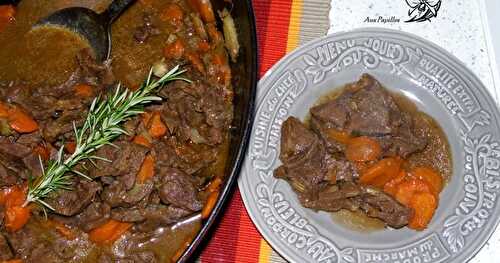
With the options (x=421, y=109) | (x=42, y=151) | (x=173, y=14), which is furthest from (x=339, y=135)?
(x=42, y=151)

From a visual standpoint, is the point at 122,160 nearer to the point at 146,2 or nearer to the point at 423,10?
the point at 146,2

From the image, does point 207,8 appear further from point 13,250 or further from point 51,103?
point 13,250

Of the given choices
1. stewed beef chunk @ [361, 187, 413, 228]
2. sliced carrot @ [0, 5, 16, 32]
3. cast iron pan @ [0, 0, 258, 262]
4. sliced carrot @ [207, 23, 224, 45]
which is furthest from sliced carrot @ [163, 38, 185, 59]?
stewed beef chunk @ [361, 187, 413, 228]

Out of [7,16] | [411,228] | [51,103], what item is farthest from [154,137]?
[411,228]

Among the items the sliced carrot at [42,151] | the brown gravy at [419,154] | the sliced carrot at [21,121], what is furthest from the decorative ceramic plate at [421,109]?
the sliced carrot at [21,121]

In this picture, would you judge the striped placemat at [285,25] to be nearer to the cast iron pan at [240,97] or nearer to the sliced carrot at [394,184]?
the cast iron pan at [240,97]

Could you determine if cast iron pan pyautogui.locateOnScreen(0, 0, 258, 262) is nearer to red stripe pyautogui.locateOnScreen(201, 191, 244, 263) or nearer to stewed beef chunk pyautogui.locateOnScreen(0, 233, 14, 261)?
red stripe pyautogui.locateOnScreen(201, 191, 244, 263)
